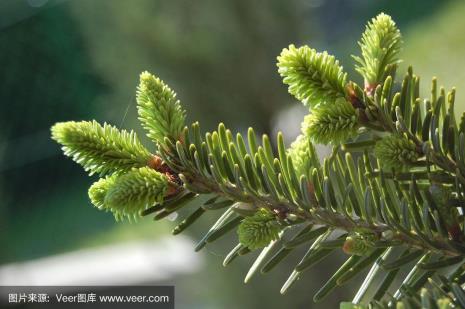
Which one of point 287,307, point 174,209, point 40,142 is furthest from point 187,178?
point 40,142

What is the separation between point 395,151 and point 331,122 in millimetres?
18

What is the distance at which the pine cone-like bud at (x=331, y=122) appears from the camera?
16 centimetres

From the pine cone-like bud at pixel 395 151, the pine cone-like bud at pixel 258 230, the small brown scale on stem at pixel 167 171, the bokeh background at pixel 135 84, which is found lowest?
the pine cone-like bud at pixel 258 230

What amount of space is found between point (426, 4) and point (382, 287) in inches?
71.1

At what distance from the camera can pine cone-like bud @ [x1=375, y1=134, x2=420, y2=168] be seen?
16 cm

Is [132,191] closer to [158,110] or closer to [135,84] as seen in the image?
[158,110]

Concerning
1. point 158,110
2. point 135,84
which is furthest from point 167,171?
point 135,84

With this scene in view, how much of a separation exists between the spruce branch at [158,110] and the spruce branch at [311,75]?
0.10 feet

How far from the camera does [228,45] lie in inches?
28.5

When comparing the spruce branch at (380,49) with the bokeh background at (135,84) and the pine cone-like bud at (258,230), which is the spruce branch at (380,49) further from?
the bokeh background at (135,84)

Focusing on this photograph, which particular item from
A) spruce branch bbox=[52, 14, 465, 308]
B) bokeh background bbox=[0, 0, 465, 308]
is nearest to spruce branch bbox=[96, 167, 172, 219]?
spruce branch bbox=[52, 14, 465, 308]

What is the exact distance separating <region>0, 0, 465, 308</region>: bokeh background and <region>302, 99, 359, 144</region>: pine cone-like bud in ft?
0.73

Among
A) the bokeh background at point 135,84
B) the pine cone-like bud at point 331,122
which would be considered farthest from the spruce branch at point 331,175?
the bokeh background at point 135,84

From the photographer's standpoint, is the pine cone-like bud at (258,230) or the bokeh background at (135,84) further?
the bokeh background at (135,84)
